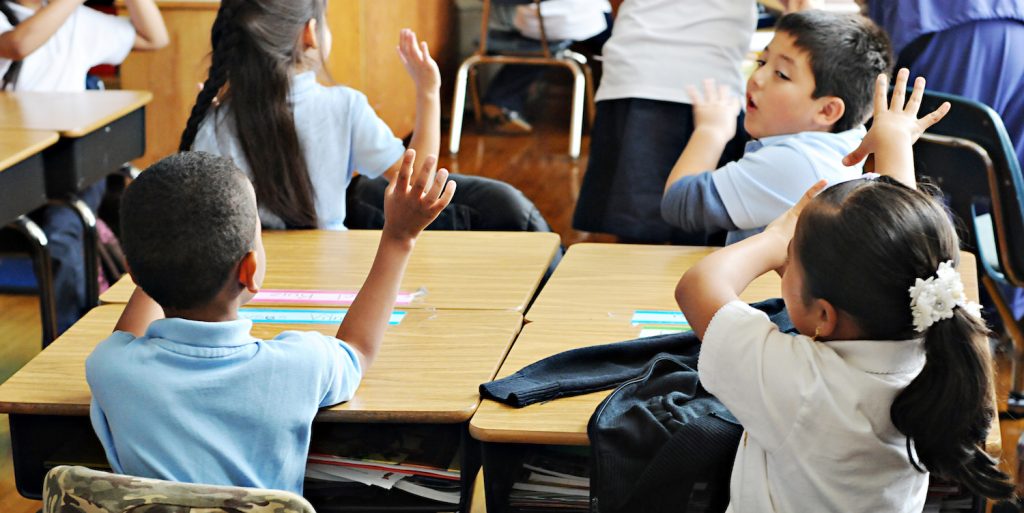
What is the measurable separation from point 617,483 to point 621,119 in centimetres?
162

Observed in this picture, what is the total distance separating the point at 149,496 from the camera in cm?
123

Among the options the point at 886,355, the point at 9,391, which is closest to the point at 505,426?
the point at 886,355

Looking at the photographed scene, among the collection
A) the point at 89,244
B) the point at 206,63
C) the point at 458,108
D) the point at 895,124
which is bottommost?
the point at 458,108

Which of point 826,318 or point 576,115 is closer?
point 826,318

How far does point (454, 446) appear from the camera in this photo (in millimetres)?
1595

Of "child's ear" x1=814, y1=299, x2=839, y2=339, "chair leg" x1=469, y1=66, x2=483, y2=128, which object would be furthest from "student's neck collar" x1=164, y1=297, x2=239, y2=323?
"chair leg" x1=469, y1=66, x2=483, y2=128

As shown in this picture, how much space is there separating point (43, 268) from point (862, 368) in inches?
83.7

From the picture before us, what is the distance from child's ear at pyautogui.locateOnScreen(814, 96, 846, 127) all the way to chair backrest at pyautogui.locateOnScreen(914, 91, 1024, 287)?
41 cm

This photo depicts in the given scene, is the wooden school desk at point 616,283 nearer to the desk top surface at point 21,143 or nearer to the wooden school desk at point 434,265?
the wooden school desk at point 434,265

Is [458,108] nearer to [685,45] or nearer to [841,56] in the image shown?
[685,45]

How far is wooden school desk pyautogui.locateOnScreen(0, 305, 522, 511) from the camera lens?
1.50 m

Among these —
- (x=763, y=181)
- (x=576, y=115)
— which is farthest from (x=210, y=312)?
(x=576, y=115)

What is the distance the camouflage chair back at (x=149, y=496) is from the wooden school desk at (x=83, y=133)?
168 cm

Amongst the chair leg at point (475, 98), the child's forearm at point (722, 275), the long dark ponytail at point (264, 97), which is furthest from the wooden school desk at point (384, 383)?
the chair leg at point (475, 98)
